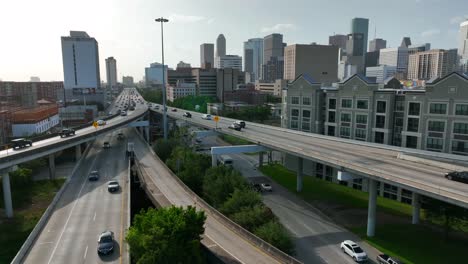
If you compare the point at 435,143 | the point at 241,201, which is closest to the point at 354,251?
the point at 241,201

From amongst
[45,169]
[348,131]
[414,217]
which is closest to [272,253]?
[414,217]

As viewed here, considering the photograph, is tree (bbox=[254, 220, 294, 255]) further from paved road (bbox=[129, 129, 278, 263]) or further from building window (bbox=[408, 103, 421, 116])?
building window (bbox=[408, 103, 421, 116])

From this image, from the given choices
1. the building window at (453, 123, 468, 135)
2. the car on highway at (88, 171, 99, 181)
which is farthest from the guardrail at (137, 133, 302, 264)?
the building window at (453, 123, 468, 135)

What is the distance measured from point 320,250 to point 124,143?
6932cm

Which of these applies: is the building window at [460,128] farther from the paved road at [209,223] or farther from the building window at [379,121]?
the paved road at [209,223]

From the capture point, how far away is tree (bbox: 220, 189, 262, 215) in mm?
40094

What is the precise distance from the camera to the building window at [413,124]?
5460 centimetres

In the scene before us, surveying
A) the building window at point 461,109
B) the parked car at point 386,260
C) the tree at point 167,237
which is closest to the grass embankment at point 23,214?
the tree at point 167,237

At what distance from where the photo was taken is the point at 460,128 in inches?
1922

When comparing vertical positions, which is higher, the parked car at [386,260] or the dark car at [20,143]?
the dark car at [20,143]

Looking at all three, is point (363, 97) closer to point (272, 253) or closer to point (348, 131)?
point (348, 131)

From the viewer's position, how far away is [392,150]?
5009cm

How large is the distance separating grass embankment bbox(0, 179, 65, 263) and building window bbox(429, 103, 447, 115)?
2428 inches

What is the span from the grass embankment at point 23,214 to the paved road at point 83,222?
526 cm
